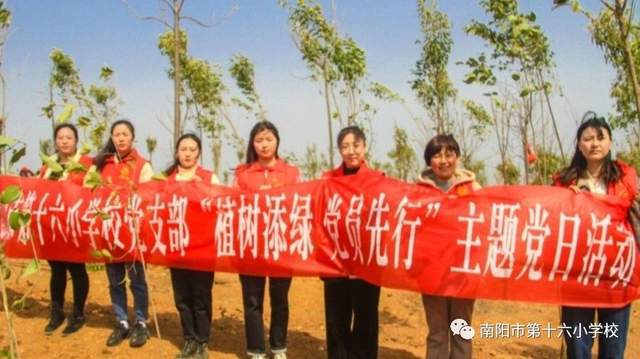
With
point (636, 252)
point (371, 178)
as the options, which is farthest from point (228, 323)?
point (636, 252)

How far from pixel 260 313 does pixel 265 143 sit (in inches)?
47.3

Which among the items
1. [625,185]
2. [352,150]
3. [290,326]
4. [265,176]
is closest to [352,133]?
[352,150]

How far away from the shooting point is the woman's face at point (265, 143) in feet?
13.1

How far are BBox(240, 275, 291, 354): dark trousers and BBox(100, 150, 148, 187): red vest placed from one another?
1248mm

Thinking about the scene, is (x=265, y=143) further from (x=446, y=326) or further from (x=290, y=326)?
(x=290, y=326)

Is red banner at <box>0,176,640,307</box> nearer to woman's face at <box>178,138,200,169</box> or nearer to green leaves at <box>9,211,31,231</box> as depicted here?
woman's face at <box>178,138,200,169</box>

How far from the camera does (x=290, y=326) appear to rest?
527 centimetres

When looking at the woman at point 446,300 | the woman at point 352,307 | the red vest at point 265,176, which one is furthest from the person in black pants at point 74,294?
the woman at point 446,300

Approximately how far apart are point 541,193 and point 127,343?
3292 mm

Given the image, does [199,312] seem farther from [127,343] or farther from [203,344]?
[127,343]

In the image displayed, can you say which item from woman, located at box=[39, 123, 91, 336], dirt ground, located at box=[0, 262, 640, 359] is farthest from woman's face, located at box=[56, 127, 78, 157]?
dirt ground, located at box=[0, 262, 640, 359]

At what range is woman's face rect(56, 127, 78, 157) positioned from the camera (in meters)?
4.55

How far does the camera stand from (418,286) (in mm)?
3393

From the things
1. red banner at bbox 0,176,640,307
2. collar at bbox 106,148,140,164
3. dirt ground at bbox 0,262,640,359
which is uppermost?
collar at bbox 106,148,140,164
